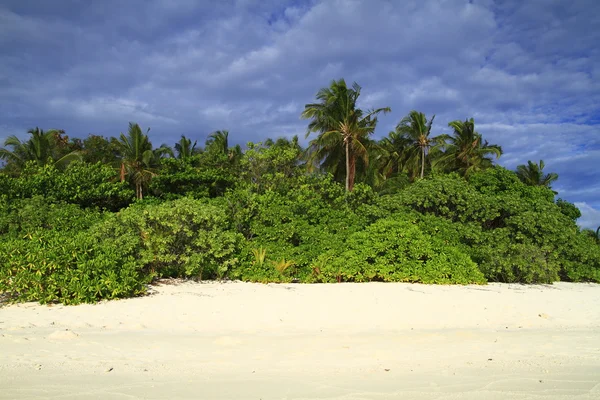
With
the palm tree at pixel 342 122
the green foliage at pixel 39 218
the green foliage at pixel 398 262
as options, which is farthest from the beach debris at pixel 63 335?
the palm tree at pixel 342 122

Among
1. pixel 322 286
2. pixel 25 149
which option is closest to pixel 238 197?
pixel 322 286

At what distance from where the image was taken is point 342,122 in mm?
25516

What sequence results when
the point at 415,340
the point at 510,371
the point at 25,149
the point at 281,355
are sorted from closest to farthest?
the point at 510,371
the point at 281,355
the point at 415,340
the point at 25,149

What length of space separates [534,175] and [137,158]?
3153 centimetres

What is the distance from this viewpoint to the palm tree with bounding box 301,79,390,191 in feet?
82.6

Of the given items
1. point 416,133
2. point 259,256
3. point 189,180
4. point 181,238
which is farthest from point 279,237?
point 416,133

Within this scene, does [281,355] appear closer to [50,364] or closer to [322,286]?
[50,364]

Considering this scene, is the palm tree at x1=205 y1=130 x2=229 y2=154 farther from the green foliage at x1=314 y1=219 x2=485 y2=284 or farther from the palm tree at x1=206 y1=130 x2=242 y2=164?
the green foliage at x1=314 y1=219 x2=485 y2=284

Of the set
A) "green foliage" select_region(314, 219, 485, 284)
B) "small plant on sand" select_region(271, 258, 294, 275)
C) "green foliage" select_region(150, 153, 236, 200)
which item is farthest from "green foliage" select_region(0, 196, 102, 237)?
"green foliage" select_region(150, 153, 236, 200)

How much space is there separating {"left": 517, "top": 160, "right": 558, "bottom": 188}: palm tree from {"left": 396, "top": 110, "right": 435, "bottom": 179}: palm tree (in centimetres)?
1210

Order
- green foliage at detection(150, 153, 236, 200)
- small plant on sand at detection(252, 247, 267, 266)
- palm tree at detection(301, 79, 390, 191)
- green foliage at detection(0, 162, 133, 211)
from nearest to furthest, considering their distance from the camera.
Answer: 1. small plant on sand at detection(252, 247, 267, 266)
2. green foliage at detection(0, 162, 133, 211)
3. green foliage at detection(150, 153, 236, 200)
4. palm tree at detection(301, 79, 390, 191)

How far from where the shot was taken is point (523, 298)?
7926mm

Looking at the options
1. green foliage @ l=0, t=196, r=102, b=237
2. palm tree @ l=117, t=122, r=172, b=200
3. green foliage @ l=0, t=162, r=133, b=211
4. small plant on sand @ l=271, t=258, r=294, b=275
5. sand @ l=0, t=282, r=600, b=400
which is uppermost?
palm tree @ l=117, t=122, r=172, b=200

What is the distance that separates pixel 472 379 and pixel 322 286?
5.32 metres
